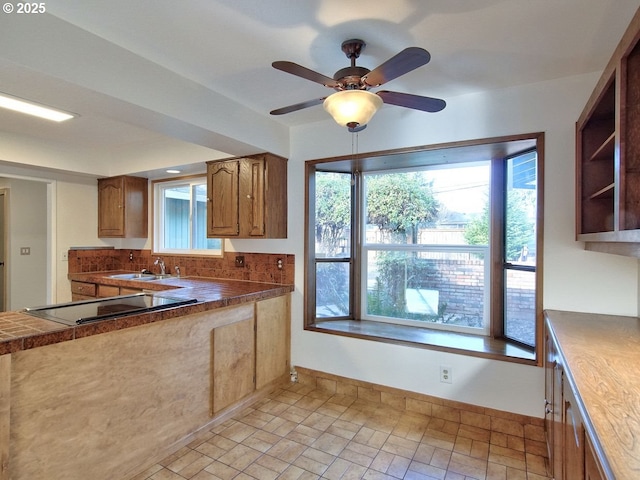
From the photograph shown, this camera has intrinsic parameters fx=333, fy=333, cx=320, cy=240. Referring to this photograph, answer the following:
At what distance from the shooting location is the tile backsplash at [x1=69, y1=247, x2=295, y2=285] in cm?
327

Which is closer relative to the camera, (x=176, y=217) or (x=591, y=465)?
(x=591, y=465)

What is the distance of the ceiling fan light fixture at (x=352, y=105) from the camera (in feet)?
4.99

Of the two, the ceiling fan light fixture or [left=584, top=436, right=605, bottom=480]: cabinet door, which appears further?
the ceiling fan light fixture

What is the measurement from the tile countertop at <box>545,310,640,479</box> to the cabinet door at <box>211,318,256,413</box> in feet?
6.56

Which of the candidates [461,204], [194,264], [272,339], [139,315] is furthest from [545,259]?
[194,264]

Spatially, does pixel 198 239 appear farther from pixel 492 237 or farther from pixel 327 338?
pixel 492 237

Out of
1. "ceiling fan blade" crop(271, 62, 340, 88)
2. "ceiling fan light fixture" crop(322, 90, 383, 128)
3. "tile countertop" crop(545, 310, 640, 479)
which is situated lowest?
"tile countertop" crop(545, 310, 640, 479)

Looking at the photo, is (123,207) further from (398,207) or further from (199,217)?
(398,207)

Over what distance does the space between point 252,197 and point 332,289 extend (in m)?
1.18

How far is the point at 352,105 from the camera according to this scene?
1.54 metres

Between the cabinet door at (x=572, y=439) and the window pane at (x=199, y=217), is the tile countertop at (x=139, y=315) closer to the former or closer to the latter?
the window pane at (x=199, y=217)

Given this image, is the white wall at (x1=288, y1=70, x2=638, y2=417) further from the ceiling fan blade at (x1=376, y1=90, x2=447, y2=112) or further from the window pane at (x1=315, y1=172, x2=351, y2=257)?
the ceiling fan blade at (x1=376, y1=90, x2=447, y2=112)

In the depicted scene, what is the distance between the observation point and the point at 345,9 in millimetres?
1518

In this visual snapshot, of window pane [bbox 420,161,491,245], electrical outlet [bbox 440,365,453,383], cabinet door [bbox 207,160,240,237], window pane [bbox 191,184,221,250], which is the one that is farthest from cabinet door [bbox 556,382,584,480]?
window pane [bbox 191,184,221,250]
